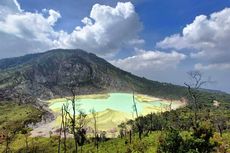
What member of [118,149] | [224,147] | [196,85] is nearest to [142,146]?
[118,149]

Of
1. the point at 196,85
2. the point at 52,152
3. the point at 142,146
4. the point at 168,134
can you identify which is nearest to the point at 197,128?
the point at 168,134

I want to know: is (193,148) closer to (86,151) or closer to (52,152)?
(86,151)

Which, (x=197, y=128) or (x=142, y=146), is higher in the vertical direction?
(x=197, y=128)

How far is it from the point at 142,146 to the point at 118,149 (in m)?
22.5

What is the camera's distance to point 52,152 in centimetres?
19950

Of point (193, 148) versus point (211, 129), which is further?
point (211, 129)

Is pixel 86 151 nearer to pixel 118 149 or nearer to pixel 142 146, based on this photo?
pixel 118 149

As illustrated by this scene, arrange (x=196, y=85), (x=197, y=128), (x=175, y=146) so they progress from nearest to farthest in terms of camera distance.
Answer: (x=175, y=146)
(x=197, y=128)
(x=196, y=85)

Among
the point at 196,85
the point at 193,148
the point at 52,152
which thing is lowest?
the point at 52,152

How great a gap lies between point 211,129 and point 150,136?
78586mm

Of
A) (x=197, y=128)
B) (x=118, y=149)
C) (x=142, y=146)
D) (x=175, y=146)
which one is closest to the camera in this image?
(x=175, y=146)

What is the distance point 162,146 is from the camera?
96.4 metres

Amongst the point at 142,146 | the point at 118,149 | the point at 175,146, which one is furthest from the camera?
the point at 118,149

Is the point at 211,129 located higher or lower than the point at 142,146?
higher
